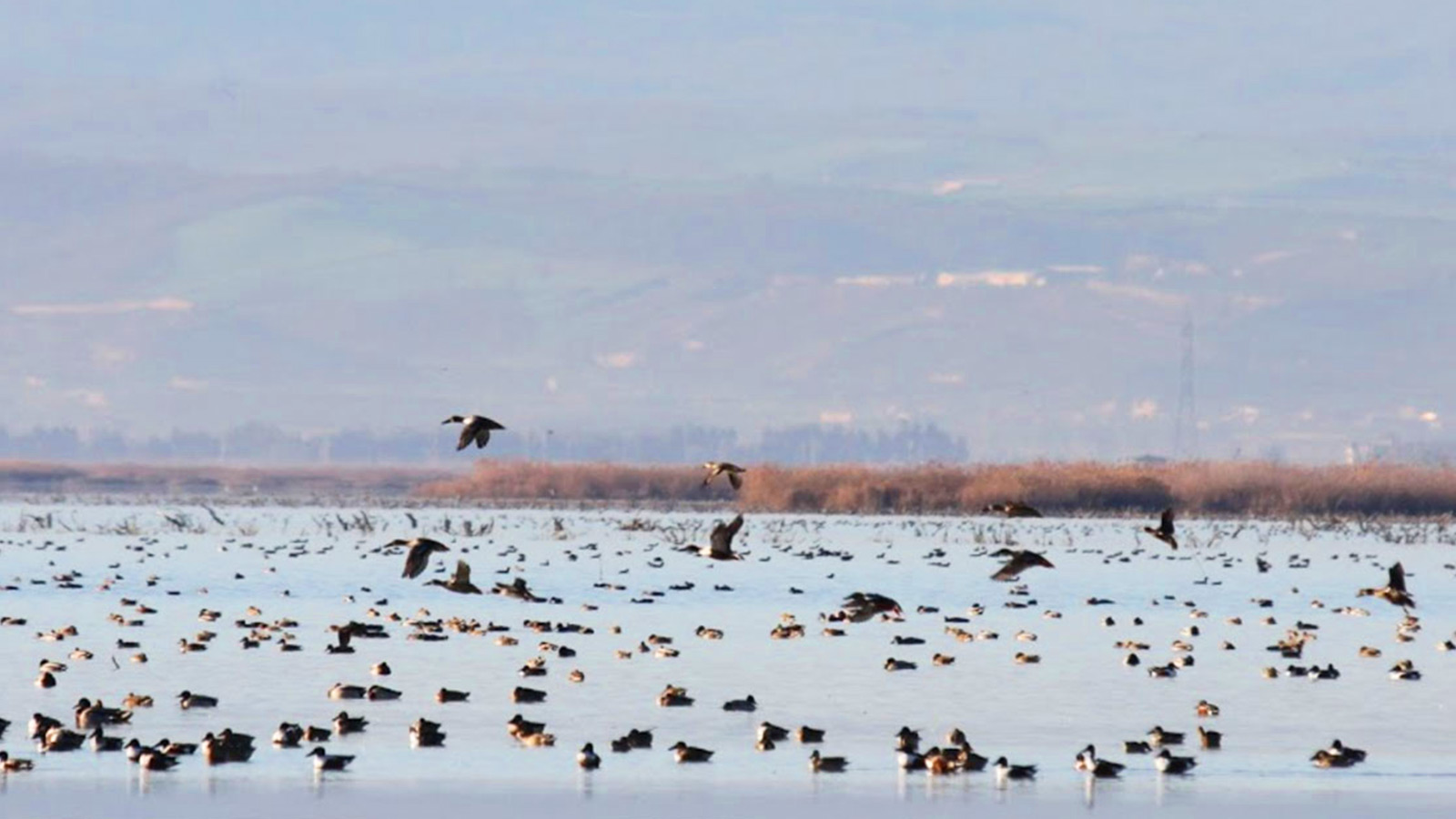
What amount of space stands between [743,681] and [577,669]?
1.82 metres

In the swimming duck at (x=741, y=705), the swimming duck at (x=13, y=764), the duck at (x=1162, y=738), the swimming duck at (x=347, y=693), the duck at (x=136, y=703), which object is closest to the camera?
the swimming duck at (x=13, y=764)

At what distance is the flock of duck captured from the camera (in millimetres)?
22969

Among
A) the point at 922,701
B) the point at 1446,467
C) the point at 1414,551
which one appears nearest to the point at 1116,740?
the point at 922,701

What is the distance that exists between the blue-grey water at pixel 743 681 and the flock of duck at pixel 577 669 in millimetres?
181

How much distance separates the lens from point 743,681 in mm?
30031

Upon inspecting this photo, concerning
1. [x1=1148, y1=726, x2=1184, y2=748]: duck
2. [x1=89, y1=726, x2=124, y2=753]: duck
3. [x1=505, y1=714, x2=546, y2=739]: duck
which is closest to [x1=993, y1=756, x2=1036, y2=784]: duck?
[x1=1148, y1=726, x2=1184, y2=748]: duck

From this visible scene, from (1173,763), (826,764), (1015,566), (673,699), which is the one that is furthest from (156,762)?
(1015,566)

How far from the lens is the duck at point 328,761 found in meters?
22.5

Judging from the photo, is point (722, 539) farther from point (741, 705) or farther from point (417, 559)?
point (417, 559)

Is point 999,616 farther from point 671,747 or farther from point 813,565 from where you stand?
point 671,747

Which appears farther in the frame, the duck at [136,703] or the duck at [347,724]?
the duck at [136,703]

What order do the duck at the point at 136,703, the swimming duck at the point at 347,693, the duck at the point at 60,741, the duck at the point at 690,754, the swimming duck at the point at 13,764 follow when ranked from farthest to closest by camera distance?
1. the swimming duck at the point at 347,693
2. the duck at the point at 136,703
3. the duck at the point at 60,741
4. the duck at the point at 690,754
5. the swimming duck at the point at 13,764

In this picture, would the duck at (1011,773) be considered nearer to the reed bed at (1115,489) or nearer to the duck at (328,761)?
the duck at (328,761)

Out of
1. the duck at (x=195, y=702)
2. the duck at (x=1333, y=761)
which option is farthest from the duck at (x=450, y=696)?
the duck at (x=1333, y=761)
